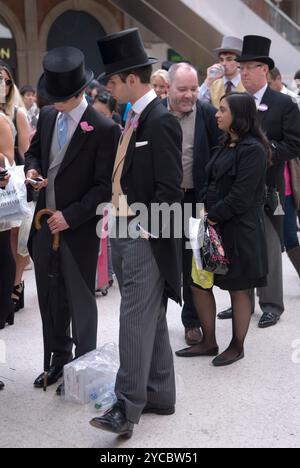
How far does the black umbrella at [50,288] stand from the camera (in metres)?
3.83

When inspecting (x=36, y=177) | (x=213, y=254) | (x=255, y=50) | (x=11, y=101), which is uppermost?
(x=255, y=50)

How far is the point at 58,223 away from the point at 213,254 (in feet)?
3.28

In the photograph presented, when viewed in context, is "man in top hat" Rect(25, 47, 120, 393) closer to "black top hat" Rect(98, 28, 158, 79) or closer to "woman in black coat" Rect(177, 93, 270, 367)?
"black top hat" Rect(98, 28, 158, 79)

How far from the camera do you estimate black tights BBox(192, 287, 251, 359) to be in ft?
14.2

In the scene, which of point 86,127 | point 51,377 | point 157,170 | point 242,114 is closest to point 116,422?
point 51,377

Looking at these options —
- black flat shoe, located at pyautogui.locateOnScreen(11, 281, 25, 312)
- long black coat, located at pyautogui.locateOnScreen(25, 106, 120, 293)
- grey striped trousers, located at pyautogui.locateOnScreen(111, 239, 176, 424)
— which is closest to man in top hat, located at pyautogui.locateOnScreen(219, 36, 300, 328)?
long black coat, located at pyautogui.locateOnScreen(25, 106, 120, 293)

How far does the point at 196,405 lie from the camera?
378 cm

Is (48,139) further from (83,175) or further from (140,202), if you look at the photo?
(140,202)

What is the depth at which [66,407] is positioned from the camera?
376 centimetres

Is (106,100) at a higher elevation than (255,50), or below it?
below

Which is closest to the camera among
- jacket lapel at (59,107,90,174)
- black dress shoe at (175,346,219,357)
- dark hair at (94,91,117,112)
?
jacket lapel at (59,107,90,174)

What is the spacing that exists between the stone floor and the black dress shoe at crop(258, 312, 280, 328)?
0.19 feet

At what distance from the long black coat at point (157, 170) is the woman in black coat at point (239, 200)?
2.90 ft

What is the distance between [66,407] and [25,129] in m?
2.66
